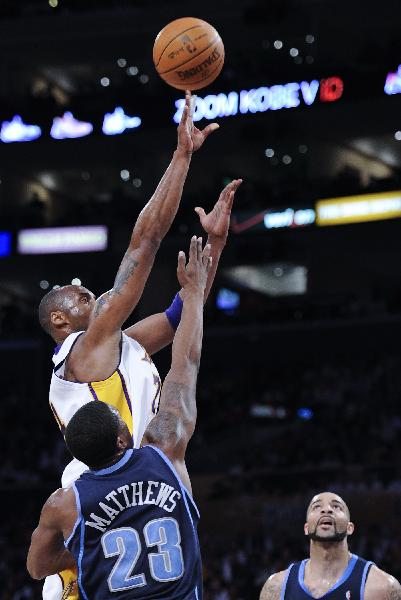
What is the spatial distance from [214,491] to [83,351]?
587 inches

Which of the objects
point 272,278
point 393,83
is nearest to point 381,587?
point 393,83

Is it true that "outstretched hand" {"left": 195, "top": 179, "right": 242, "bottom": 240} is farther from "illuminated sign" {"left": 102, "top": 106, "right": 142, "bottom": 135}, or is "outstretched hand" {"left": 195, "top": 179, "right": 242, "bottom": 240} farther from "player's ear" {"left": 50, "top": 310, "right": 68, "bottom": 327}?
"illuminated sign" {"left": 102, "top": 106, "right": 142, "bottom": 135}

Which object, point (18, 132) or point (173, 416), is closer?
point (173, 416)

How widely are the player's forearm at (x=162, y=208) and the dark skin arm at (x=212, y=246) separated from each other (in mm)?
140

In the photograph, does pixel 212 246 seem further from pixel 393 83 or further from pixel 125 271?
pixel 393 83

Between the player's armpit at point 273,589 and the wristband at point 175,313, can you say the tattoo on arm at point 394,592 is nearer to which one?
the player's armpit at point 273,589

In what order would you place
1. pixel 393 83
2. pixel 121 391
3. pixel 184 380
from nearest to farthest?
pixel 184 380
pixel 121 391
pixel 393 83

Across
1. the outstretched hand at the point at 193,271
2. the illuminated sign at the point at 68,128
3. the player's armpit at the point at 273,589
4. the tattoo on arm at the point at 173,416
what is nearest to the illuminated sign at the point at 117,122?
the illuminated sign at the point at 68,128

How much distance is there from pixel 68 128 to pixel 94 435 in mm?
22000

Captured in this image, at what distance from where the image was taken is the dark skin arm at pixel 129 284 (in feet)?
16.5

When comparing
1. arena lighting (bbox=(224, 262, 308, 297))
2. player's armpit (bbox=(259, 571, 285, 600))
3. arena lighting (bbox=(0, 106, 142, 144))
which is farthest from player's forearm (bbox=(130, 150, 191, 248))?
arena lighting (bbox=(224, 262, 308, 297))

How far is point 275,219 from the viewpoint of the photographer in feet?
76.8

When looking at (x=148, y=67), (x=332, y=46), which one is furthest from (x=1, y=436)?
(x=332, y=46)

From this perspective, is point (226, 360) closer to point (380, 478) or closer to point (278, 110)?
point (278, 110)
